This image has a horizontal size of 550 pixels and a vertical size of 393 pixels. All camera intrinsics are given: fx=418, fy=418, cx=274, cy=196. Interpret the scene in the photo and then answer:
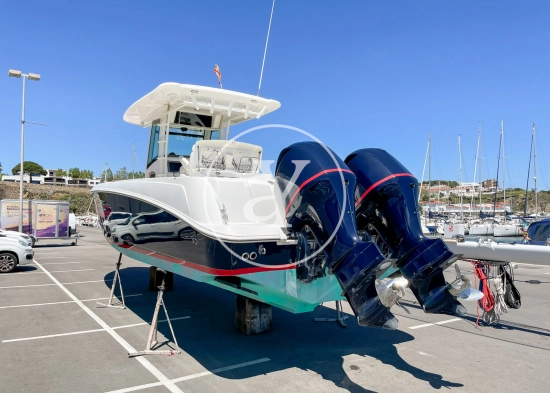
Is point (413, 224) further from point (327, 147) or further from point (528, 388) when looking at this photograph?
point (528, 388)

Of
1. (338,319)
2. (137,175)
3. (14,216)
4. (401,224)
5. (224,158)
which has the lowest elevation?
(338,319)

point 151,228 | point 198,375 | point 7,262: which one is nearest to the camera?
point 198,375

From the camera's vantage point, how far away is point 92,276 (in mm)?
10758

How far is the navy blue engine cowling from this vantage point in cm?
369

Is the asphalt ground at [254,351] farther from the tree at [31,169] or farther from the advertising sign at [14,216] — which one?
the tree at [31,169]

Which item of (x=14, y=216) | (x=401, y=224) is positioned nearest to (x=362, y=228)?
(x=401, y=224)

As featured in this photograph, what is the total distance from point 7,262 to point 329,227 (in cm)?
1079

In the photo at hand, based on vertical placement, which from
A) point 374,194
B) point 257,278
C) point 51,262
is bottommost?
point 51,262

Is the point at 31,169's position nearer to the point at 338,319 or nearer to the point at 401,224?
the point at 338,319

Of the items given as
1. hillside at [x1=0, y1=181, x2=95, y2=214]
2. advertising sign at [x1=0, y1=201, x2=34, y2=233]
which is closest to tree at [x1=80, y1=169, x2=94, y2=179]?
hillside at [x1=0, y1=181, x2=95, y2=214]

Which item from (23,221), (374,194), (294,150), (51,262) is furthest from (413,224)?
(23,221)

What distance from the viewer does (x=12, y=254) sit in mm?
11273

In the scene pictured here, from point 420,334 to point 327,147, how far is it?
11.2 ft

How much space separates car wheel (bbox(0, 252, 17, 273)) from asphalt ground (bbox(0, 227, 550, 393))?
12.6ft
